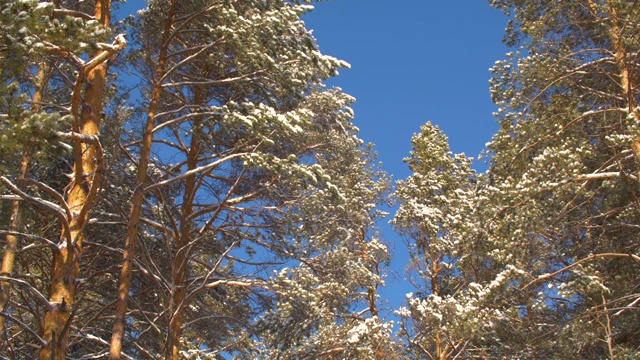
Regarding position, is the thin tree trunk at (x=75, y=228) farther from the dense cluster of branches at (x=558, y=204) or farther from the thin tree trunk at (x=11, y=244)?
the dense cluster of branches at (x=558, y=204)

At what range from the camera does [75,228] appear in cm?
745

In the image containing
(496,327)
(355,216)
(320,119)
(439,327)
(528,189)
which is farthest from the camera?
(355,216)

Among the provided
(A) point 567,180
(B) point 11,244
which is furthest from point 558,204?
(B) point 11,244

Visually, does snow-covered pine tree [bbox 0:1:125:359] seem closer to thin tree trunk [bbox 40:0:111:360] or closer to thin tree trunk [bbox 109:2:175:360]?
thin tree trunk [bbox 40:0:111:360]

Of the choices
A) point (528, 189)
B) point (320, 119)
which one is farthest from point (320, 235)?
point (528, 189)

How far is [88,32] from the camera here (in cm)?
657

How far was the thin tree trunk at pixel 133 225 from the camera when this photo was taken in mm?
7460

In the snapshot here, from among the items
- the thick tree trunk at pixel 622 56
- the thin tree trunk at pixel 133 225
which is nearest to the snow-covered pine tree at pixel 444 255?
the thick tree trunk at pixel 622 56

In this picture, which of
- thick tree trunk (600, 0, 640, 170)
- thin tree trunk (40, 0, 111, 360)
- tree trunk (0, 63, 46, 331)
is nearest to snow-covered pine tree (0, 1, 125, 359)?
thin tree trunk (40, 0, 111, 360)

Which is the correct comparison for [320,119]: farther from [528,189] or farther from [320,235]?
[528,189]

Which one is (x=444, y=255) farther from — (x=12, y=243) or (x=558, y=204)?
(x=12, y=243)

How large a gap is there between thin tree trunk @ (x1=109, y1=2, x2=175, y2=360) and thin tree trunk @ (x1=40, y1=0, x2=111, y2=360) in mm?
560

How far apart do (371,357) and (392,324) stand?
3.29 ft

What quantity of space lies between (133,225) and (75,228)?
89 centimetres
